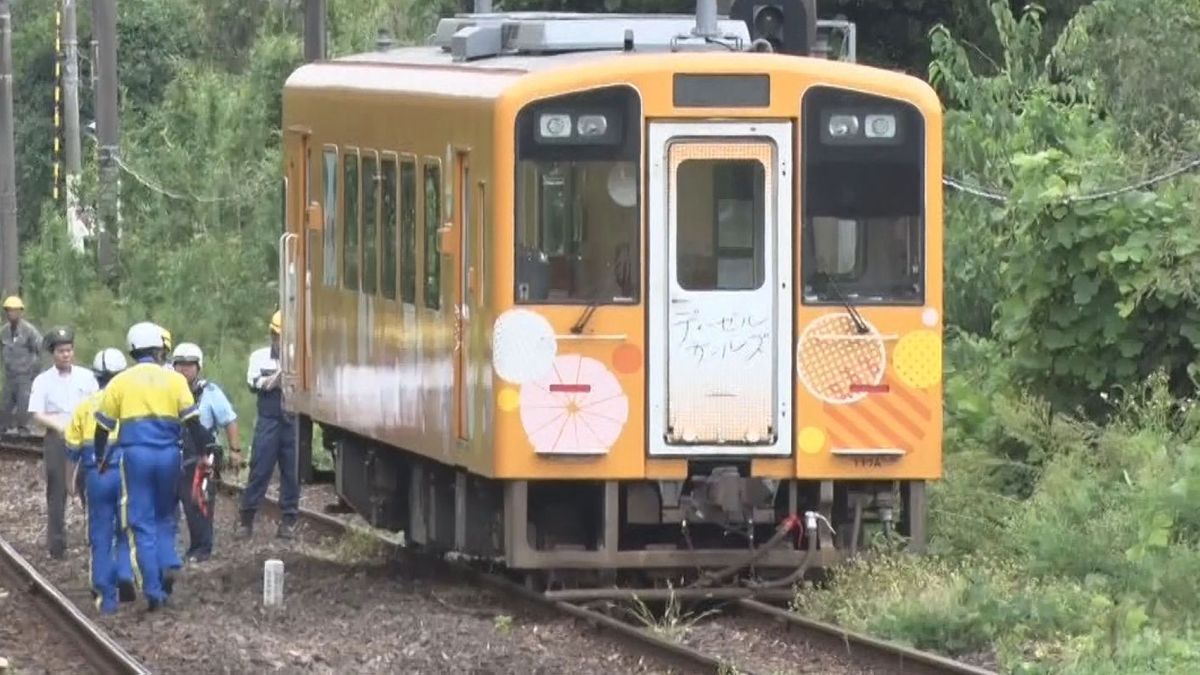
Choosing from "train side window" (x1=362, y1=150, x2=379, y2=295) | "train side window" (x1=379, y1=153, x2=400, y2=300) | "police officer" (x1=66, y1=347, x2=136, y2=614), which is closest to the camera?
"police officer" (x1=66, y1=347, x2=136, y2=614)

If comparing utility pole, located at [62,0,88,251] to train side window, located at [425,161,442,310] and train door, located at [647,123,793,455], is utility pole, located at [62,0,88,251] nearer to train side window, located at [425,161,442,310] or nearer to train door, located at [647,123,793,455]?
train side window, located at [425,161,442,310]

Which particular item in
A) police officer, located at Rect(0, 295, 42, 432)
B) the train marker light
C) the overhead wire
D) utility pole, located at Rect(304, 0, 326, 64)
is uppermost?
utility pole, located at Rect(304, 0, 326, 64)

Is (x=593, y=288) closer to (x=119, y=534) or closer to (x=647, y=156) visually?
(x=647, y=156)

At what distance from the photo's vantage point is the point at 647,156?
1303 centimetres

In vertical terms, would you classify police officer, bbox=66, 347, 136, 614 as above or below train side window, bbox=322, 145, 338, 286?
below

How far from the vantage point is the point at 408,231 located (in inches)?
579

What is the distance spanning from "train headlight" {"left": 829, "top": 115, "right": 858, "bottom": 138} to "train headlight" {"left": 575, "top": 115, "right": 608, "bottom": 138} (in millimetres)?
1121

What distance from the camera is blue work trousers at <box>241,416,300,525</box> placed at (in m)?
17.7

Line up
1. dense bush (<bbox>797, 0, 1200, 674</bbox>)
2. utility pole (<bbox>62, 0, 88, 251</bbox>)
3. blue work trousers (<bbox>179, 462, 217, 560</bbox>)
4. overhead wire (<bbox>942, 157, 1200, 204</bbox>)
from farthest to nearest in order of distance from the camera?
utility pole (<bbox>62, 0, 88, 251</bbox>) < blue work trousers (<bbox>179, 462, 217, 560</bbox>) < overhead wire (<bbox>942, 157, 1200, 204</bbox>) < dense bush (<bbox>797, 0, 1200, 674</bbox>)

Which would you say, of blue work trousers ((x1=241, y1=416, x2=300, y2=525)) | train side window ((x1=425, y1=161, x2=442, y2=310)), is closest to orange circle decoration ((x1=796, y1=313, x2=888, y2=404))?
train side window ((x1=425, y1=161, x2=442, y2=310))

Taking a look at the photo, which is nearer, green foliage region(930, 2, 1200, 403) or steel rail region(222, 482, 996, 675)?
steel rail region(222, 482, 996, 675)

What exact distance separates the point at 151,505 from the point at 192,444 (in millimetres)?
1954

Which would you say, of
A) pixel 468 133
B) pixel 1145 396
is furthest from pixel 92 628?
pixel 1145 396

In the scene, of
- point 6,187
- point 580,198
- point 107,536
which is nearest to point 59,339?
point 107,536
